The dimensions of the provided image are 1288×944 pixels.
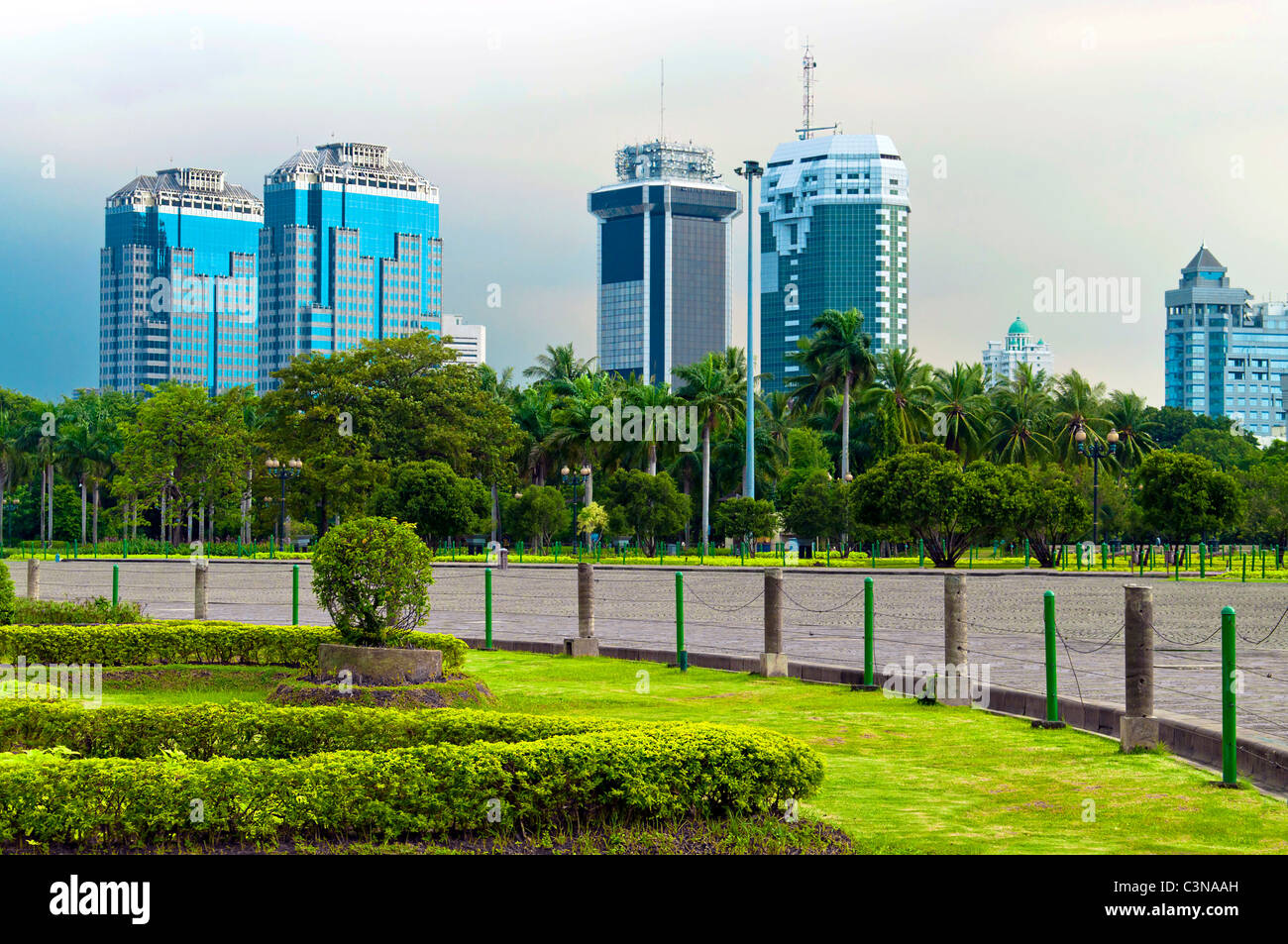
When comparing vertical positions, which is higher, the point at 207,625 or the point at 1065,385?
the point at 1065,385

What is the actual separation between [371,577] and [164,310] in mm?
191665

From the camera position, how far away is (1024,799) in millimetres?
7918

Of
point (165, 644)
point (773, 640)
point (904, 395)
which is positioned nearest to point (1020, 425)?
point (904, 395)

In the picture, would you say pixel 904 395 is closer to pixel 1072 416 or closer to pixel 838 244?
pixel 1072 416

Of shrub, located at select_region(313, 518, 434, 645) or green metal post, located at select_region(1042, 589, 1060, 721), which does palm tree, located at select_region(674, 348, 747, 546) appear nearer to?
shrub, located at select_region(313, 518, 434, 645)

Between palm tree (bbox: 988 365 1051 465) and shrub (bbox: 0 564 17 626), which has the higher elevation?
palm tree (bbox: 988 365 1051 465)

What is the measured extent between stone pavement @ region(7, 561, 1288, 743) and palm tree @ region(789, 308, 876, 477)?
25.4 metres

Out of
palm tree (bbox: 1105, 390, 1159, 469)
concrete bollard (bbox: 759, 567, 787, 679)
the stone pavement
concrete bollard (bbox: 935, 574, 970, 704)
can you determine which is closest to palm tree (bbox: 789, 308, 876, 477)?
palm tree (bbox: 1105, 390, 1159, 469)

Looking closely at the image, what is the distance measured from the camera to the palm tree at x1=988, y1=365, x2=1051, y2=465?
6988 cm

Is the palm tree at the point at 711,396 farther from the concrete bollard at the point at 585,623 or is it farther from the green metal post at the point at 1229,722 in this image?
the green metal post at the point at 1229,722

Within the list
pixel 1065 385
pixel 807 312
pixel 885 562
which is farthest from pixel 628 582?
pixel 807 312

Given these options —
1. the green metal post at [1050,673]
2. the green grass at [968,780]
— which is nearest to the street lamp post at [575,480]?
the green grass at [968,780]
